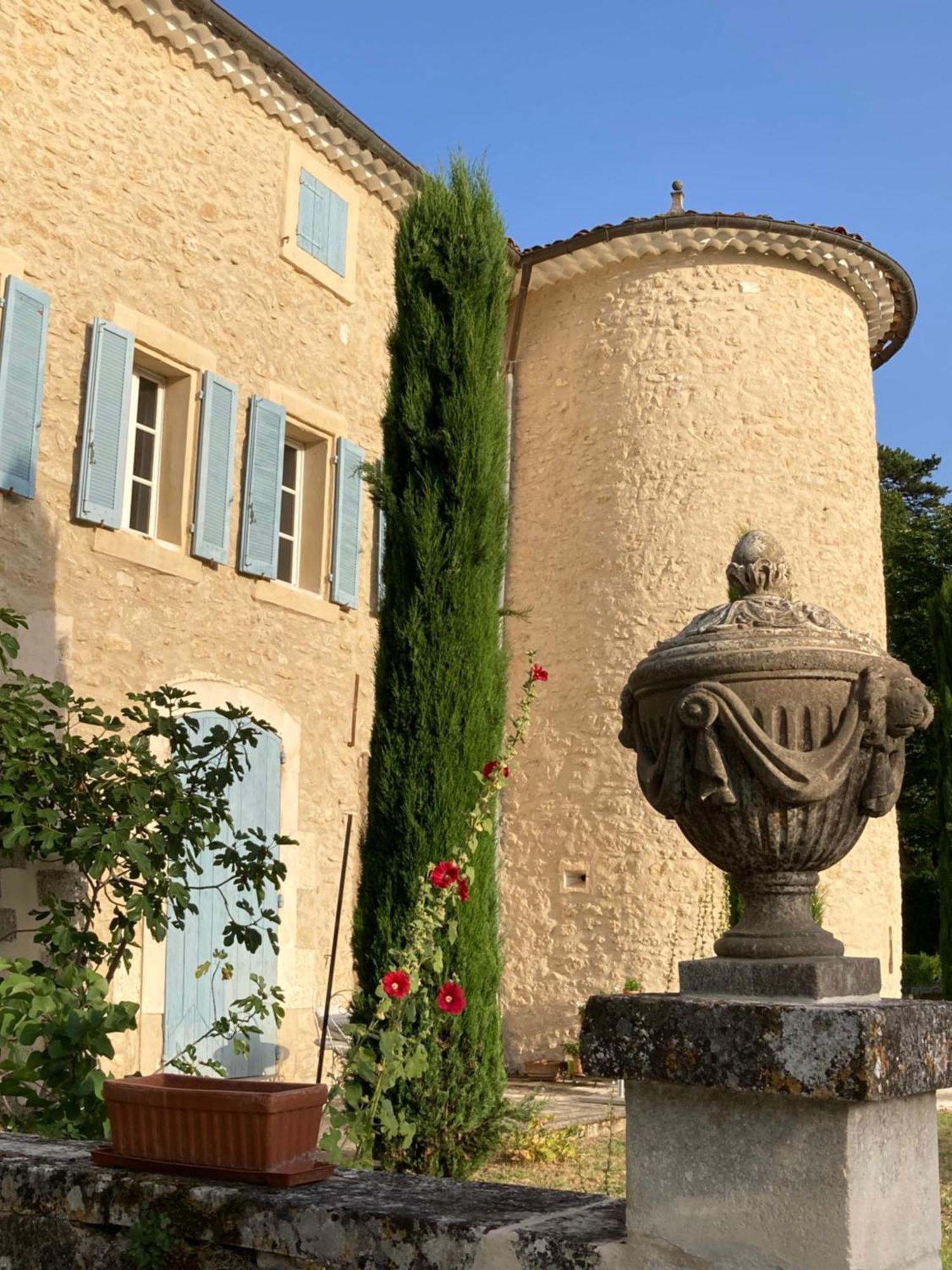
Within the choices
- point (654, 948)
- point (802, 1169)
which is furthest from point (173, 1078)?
point (654, 948)

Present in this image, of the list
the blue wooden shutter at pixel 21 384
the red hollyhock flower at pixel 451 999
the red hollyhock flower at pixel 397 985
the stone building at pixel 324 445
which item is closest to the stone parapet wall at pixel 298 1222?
the red hollyhock flower at pixel 397 985

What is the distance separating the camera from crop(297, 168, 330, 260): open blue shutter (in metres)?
9.23

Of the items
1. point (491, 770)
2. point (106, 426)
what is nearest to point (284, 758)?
point (106, 426)

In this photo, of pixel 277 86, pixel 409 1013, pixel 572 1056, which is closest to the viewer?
pixel 409 1013

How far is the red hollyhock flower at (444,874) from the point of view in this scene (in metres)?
4.54

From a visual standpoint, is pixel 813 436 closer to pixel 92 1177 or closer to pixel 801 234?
pixel 801 234

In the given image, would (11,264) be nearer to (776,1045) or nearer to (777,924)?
(777,924)

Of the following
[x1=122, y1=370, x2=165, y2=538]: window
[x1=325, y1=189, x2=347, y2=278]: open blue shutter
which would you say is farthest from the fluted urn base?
[x1=325, y1=189, x2=347, y2=278]: open blue shutter

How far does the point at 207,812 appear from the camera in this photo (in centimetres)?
586

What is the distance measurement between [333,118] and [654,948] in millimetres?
6778

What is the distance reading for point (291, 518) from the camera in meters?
9.17

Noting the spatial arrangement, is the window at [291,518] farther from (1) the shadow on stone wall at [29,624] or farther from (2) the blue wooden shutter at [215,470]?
(1) the shadow on stone wall at [29,624]

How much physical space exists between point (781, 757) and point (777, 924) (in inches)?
12.4

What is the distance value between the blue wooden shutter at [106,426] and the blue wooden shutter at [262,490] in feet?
→ 3.33
